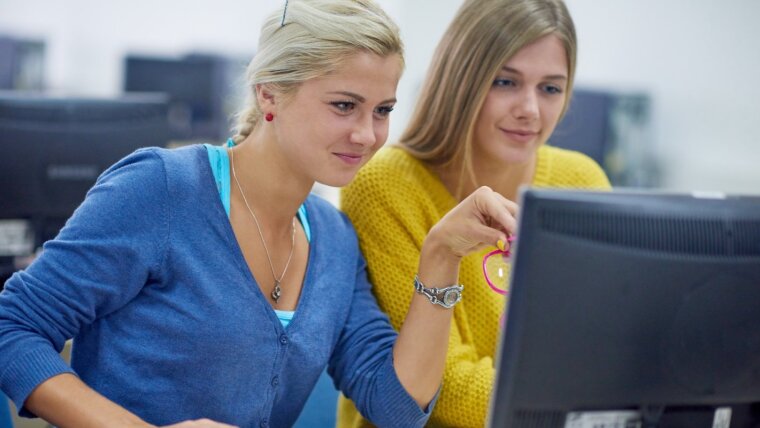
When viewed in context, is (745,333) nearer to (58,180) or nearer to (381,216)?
(381,216)

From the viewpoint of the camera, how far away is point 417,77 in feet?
20.3

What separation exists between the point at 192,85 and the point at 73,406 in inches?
187

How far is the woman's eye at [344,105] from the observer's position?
48.1 inches

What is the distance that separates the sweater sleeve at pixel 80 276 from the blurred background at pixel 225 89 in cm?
38

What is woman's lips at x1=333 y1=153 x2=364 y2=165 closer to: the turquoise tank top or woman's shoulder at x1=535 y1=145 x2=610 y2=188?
the turquoise tank top

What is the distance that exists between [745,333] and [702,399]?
8 cm

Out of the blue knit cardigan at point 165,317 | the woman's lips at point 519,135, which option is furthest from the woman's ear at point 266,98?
the woman's lips at point 519,135

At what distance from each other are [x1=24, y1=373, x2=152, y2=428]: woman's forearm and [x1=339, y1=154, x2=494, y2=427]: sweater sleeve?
0.48m

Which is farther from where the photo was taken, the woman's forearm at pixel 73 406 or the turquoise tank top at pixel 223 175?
the turquoise tank top at pixel 223 175

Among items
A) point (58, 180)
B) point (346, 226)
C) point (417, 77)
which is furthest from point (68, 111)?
point (417, 77)

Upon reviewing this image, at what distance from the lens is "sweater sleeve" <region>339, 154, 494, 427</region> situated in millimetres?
1366

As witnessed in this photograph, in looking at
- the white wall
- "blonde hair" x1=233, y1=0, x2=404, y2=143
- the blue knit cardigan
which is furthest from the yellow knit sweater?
the white wall

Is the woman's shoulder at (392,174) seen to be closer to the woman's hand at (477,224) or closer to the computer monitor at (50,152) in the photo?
the woman's hand at (477,224)

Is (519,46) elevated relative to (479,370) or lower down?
elevated
